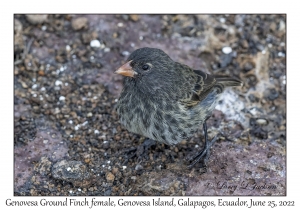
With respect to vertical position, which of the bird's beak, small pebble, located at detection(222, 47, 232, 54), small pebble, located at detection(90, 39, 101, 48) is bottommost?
the bird's beak

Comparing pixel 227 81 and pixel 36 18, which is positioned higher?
pixel 36 18

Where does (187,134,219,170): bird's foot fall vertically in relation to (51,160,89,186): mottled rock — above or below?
above

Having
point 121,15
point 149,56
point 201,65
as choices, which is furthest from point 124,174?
point 121,15

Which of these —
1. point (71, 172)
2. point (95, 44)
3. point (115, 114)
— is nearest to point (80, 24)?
point (95, 44)

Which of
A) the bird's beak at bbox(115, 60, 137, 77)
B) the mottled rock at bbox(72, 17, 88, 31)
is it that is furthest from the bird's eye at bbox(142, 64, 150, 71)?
the mottled rock at bbox(72, 17, 88, 31)

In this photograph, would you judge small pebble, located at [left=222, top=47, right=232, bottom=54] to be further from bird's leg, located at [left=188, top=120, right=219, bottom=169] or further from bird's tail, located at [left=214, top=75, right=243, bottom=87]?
bird's leg, located at [left=188, top=120, right=219, bottom=169]

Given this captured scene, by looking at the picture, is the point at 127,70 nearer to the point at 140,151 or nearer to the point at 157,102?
the point at 157,102

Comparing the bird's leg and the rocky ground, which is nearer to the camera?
→ the rocky ground
